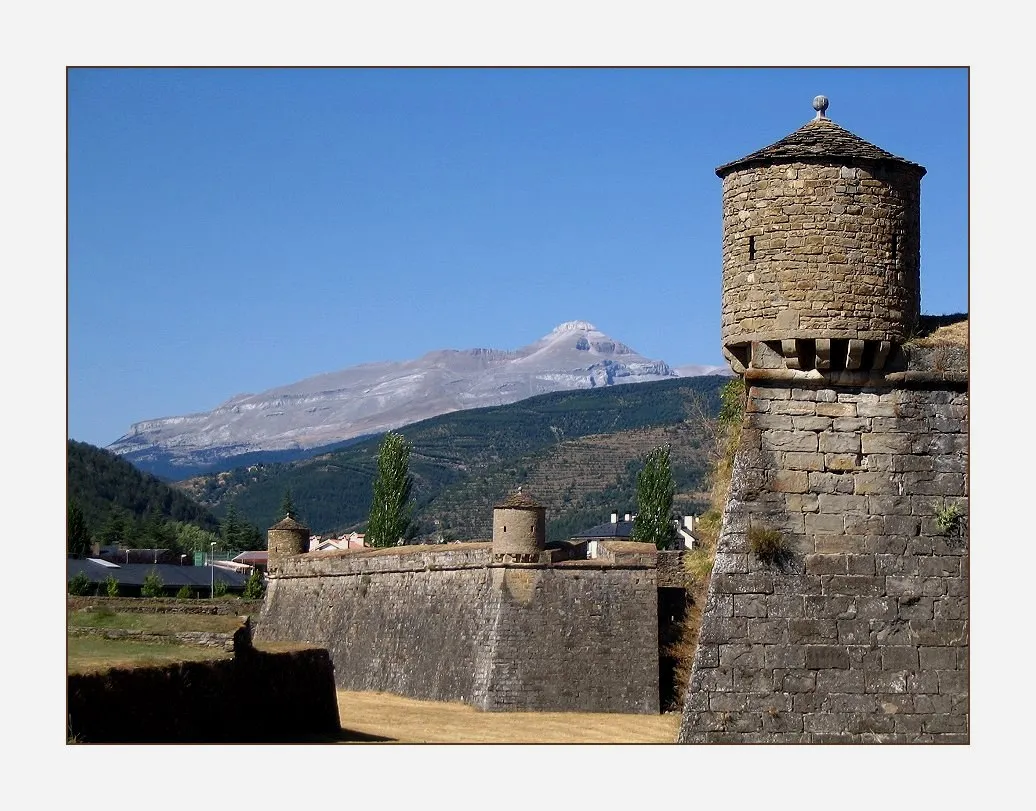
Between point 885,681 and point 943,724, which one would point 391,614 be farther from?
point 943,724

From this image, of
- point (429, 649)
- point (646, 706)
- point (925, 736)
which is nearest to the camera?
point (925, 736)

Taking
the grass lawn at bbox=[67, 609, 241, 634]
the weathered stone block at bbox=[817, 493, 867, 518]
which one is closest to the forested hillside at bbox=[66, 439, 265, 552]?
the grass lawn at bbox=[67, 609, 241, 634]

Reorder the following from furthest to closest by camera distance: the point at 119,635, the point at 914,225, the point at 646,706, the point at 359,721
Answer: the point at 646,706 → the point at 359,721 → the point at 119,635 → the point at 914,225

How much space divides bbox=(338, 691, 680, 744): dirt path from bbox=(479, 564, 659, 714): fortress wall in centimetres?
75

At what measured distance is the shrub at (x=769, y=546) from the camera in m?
15.7

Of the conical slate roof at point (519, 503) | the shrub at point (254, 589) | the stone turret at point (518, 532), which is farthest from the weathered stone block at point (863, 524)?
the shrub at point (254, 589)

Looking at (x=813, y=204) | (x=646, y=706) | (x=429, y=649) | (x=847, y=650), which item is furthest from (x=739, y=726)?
(x=429, y=649)

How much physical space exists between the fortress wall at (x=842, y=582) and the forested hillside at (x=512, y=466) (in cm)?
10492

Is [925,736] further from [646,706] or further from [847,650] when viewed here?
[646,706]

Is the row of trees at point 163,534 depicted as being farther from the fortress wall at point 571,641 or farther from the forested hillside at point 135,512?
the fortress wall at point 571,641

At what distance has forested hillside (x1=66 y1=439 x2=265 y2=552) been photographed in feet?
301

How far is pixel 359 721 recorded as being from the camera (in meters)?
35.1

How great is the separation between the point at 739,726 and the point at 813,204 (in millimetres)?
4850

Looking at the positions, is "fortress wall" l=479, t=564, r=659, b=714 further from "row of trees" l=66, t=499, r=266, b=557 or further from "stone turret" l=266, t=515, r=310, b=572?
"row of trees" l=66, t=499, r=266, b=557
